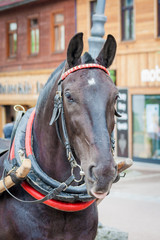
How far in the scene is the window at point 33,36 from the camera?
17323 mm

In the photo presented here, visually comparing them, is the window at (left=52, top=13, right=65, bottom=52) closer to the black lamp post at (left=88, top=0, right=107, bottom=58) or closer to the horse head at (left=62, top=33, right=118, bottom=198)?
the black lamp post at (left=88, top=0, right=107, bottom=58)

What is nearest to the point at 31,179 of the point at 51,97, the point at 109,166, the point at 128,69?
the point at 51,97

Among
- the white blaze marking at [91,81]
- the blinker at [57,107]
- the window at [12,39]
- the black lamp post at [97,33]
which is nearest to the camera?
the white blaze marking at [91,81]

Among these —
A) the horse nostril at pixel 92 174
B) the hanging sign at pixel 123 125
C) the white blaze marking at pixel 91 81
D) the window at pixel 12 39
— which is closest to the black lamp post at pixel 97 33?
the white blaze marking at pixel 91 81

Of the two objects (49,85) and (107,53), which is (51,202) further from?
(107,53)

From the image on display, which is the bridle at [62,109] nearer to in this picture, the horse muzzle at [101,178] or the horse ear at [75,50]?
the horse ear at [75,50]

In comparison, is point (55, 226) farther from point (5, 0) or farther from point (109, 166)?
point (5, 0)

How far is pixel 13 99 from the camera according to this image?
715 inches

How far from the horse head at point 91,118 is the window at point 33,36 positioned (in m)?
15.3

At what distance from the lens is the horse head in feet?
6.99

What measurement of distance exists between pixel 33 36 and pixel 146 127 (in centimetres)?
714

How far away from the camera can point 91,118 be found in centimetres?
225

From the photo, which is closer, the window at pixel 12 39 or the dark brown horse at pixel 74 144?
the dark brown horse at pixel 74 144

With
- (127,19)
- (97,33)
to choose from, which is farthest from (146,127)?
(97,33)
